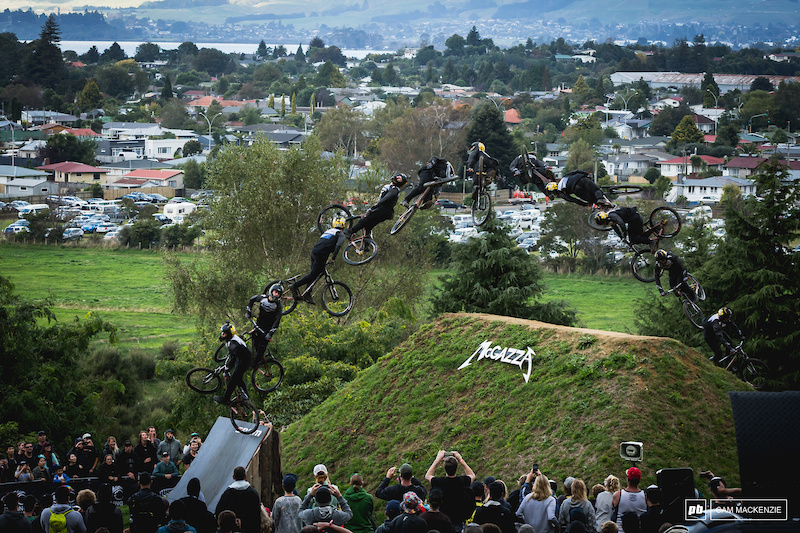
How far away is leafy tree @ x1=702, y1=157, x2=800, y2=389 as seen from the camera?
31.1m

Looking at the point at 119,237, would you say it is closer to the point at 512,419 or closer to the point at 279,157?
the point at 279,157

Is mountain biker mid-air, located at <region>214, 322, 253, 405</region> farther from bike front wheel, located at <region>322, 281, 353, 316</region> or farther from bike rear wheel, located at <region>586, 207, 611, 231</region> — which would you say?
bike rear wheel, located at <region>586, 207, 611, 231</region>

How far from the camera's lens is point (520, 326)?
25844mm

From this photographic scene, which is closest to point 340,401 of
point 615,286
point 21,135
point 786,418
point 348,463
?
point 348,463

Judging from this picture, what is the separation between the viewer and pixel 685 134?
467 ft

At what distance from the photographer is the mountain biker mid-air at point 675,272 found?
17250 mm

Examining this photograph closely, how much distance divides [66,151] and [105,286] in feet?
242

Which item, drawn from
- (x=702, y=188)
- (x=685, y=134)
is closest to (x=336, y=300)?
(x=702, y=188)

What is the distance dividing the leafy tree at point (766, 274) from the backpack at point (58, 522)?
2532 cm

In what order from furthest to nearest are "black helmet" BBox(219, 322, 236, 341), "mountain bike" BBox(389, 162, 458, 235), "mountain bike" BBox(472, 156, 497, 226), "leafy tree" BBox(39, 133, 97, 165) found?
"leafy tree" BBox(39, 133, 97, 165) < "mountain bike" BBox(472, 156, 497, 226) < "mountain bike" BBox(389, 162, 458, 235) < "black helmet" BBox(219, 322, 236, 341)

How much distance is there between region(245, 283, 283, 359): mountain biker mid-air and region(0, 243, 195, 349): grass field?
118 ft

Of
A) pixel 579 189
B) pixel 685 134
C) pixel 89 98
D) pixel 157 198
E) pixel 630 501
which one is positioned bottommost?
pixel 157 198

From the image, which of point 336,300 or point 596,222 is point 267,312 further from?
point 596,222

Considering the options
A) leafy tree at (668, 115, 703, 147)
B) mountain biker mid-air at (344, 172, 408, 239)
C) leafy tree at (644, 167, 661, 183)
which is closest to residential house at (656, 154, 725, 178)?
leafy tree at (644, 167, 661, 183)
